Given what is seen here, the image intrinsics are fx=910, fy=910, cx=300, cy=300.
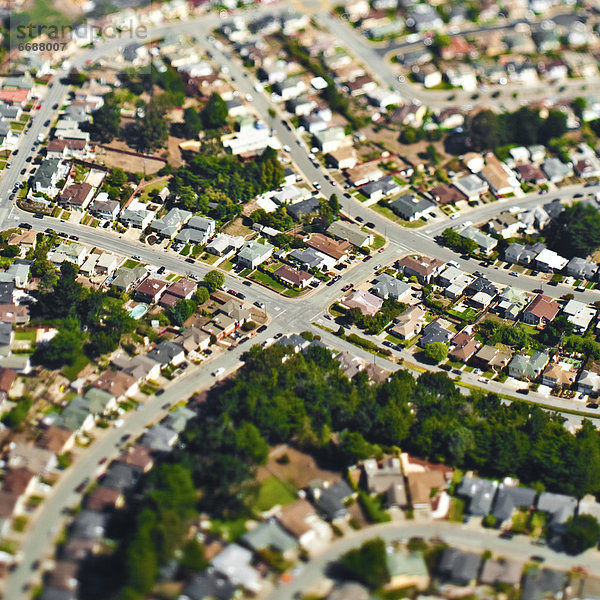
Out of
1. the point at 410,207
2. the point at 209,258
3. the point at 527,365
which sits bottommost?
the point at 527,365

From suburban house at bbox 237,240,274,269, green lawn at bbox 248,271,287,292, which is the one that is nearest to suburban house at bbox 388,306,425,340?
green lawn at bbox 248,271,287,292

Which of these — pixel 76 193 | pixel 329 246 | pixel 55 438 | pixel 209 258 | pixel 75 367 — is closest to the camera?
pixel 55 438

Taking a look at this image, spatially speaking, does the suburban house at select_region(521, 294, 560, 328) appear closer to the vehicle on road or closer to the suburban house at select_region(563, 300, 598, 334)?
the suburban house at select_region(563, 300, 598, 334)

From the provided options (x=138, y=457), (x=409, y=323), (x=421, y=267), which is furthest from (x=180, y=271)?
(x=138, y=457)

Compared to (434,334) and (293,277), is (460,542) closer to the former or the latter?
(434,334)

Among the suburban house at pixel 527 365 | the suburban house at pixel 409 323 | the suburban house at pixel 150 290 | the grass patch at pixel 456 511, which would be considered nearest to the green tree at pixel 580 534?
the grass patch at pixel 456 511

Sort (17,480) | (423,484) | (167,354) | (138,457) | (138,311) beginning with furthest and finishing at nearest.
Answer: (138,311), (167,354), (423,484), (138,457), (17,480)

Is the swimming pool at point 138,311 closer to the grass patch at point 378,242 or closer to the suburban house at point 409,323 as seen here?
the suburban house at point 409,323
